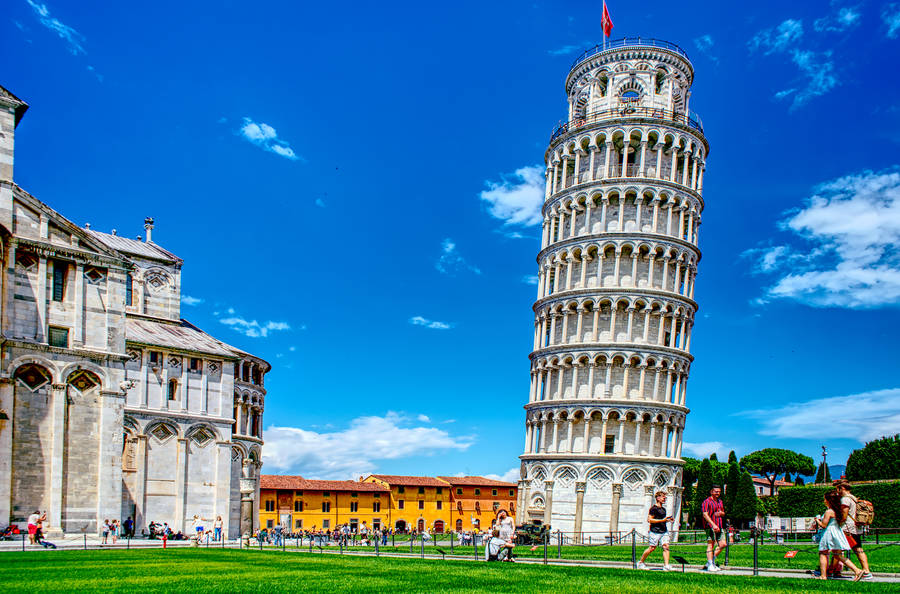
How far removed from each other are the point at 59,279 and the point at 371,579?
27613 mm

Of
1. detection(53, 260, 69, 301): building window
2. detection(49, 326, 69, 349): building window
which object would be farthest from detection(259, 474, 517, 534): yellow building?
detection(53, 260, 69, 301): building window

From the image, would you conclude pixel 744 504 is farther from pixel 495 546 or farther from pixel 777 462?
pixel 495 546

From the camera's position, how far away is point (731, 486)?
77.0m

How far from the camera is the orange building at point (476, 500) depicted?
99.3 metres

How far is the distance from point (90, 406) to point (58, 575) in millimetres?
22162

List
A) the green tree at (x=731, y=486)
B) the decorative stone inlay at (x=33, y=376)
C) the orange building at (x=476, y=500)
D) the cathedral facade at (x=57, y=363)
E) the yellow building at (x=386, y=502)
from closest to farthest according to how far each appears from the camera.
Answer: the cathedral facade at (x=57, y=363) → the decorative stone inlay at (x=33, y=376) → the green tree at (x=731, y=486) → the yellow building at (x=386, y=502) → the orange building at (x=476, y=500)

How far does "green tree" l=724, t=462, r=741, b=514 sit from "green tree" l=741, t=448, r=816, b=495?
96.6 feet

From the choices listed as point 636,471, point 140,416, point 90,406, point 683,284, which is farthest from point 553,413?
point 90,406

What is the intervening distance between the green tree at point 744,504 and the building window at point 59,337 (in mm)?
59366

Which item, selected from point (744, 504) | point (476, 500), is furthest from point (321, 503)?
point (744, 504)

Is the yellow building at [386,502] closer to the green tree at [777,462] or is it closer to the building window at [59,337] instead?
the green tree at [777,462]

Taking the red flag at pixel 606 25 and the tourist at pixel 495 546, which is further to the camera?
the red flag at pixel 606 25

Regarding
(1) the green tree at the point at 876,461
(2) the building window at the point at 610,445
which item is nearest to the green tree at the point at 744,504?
(1) the green tree at the point at 876,461

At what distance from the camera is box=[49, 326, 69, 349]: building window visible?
34.5 meters
